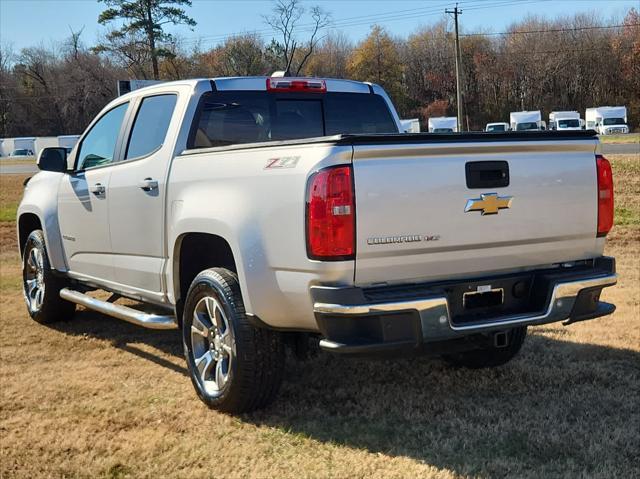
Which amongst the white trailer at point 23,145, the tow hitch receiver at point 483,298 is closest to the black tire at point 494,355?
the tow hitch receiver at point 483,298

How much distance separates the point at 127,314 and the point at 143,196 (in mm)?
836

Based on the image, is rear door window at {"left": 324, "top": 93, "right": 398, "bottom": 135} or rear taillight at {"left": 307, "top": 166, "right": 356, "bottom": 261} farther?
rear door window at {"left": 324, "top": 93, "right": 398, "bottom": 135}

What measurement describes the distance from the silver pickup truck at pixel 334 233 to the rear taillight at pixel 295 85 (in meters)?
0.02

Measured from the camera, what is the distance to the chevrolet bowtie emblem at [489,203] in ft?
11.3

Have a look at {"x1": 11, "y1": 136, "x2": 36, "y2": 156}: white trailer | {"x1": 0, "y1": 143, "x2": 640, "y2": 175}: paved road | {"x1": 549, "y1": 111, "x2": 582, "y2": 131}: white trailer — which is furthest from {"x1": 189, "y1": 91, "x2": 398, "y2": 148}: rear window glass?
{"x1": 11, "y1": 136, "x2": 36, "y2": 156}: white trailer

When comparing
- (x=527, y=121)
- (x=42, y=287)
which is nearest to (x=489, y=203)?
(x=42, y=287)

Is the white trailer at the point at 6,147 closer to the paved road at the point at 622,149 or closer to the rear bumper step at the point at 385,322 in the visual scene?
the paved road at the point at 622,149

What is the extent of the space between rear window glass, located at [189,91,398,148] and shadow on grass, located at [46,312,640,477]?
1668 mm

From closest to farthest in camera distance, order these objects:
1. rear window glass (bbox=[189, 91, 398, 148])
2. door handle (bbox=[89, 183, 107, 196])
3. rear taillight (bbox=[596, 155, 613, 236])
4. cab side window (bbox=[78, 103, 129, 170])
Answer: rear taillight (bbox=[596, 155, 613, 236]) → rear window glass (bbox=[189, 91, 398, 148]) → door handle (bbox=[89, 183, 107, 196]) → cab side window (bbox=[78, 103, 129, 170])

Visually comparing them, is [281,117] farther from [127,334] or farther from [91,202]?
[127,334]

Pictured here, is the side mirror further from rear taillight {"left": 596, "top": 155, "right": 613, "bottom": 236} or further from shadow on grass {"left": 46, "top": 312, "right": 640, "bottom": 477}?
rear taillight {"left": 596, "top": 155, "right": 613, "bottom": 236}

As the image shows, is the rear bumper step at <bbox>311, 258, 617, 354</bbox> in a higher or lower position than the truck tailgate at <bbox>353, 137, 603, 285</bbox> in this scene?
lower

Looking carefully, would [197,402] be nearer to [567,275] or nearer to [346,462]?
[346,462]

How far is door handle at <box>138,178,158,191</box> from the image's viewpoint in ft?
14.4
